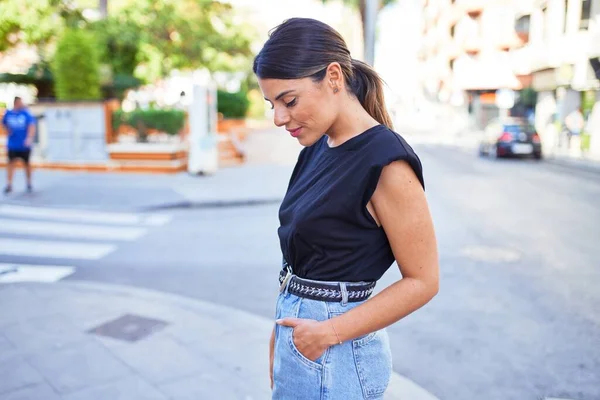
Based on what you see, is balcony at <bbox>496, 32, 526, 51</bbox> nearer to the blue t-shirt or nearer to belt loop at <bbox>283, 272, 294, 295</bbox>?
the blue t-shirt

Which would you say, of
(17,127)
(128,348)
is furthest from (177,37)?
(128,348)

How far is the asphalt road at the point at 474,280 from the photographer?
13.1 ft

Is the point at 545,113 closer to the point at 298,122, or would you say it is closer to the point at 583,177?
the point at 583,177

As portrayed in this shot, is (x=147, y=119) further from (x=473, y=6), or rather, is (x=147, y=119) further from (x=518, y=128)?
(x=473, y=6)

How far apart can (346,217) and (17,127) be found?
11.3 meters

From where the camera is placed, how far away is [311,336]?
4.92 ft

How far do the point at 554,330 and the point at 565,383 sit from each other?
97 centimetres

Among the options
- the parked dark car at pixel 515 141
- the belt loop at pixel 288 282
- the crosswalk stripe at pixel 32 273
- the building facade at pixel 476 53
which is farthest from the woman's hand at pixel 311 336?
the building facade at pixel 476 53

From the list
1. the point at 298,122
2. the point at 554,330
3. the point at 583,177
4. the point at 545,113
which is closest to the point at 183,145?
the point at 583,177

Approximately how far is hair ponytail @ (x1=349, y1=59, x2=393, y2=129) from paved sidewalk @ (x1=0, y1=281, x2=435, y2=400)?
231cm

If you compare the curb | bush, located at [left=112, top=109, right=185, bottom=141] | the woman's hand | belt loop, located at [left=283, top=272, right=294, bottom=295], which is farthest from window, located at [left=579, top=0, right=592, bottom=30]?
the woman's hand

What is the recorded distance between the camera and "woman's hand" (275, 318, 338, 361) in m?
1.48

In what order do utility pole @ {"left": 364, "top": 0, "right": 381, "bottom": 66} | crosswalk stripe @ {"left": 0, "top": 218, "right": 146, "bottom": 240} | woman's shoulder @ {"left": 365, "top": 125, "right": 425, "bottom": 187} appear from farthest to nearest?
utility pole @ {"left": 364, "top": 0, "right": 381, "bottom": 66} < crosswalk stripe @ {"left": 0, "top": 218, "right": 146, "bottom": 240} < woman's shoulder @ {"left": 365, "top": 125, "right": 425, "bottom": 187}

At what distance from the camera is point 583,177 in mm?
16359
